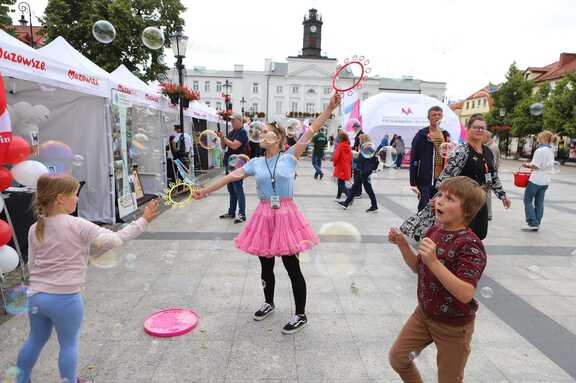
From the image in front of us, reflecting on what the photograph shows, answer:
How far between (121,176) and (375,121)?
16.0m

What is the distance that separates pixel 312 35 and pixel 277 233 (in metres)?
73.5

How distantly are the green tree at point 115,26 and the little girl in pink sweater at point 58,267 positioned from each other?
22.2 meters

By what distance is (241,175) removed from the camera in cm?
329

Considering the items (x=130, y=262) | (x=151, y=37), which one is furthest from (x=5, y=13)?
(x=130, y=262)

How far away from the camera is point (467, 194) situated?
1771 millimetres

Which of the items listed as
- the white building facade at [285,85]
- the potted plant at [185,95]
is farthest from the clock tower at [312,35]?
the potted plant at [185,95]

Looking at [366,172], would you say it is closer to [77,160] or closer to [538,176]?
[538,176]

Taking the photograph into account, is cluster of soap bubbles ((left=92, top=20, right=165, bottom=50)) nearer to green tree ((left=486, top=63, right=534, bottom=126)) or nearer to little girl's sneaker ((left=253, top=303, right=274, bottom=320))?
little girl's sneaker ((left=253, top=303, right=274, bottom=320))

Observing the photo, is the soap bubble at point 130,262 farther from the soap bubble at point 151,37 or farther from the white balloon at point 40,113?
the soap bubble at point 151,37

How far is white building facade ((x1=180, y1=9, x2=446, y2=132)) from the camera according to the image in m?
74.9

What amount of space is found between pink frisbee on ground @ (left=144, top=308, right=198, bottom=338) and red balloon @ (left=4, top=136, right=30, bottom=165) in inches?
83.4

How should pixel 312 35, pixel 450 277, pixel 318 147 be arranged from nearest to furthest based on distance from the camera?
pixel 450 277
pixel 318 147
pixel 312 35

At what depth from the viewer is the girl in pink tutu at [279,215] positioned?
3.09 metres

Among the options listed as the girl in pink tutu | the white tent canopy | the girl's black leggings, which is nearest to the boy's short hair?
the girl in pink tutu
